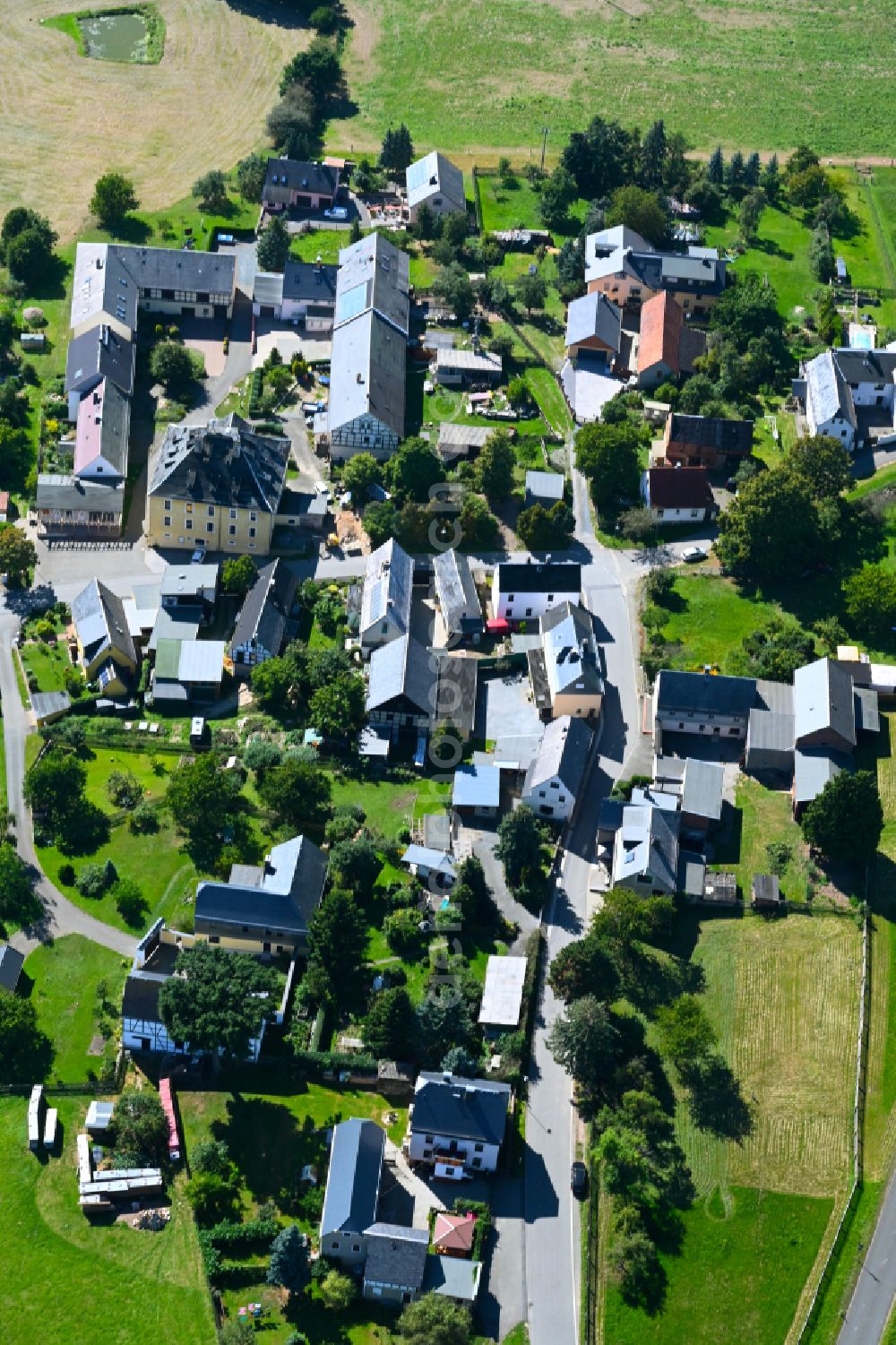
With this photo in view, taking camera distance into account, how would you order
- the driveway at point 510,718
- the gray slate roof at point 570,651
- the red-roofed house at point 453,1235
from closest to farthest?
the red-roofed house at point 453,1235
the driveway at point 510,718
the gray slate roof at point 570,651

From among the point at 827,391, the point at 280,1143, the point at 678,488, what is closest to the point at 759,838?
the point at 678,488

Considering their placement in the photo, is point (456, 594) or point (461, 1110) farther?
point (456, 594)

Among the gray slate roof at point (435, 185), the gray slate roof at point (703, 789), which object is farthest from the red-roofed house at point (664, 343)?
the gray slate roof at point (703, 789)

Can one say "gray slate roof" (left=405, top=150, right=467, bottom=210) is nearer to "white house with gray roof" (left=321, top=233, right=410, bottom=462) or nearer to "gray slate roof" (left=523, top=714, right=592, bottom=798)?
"white house with gray roof" (left=321, top=233, right=410, bottom=462)

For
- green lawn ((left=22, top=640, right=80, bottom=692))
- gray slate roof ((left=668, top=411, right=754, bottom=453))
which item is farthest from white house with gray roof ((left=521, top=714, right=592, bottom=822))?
gray slate roof ((left=668, top=411, right=754, bottom=453))

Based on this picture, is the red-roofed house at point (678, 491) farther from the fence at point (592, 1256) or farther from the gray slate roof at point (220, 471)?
the fence at point (592, 1256)

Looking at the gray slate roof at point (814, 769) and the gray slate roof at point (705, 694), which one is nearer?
the gray slate roof at point (814, 769)

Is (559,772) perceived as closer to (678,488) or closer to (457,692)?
(457,692)
